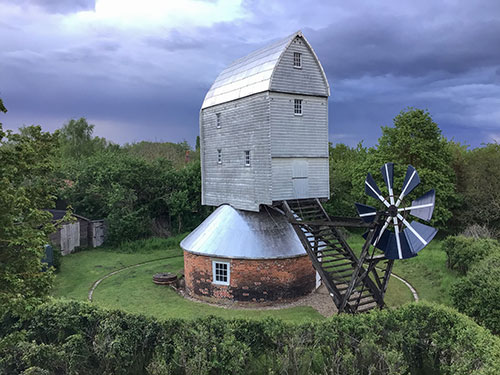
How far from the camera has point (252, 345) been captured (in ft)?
32.4

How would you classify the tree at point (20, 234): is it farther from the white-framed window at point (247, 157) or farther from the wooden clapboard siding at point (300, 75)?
the wooden clapboard siding at point (300, 75)

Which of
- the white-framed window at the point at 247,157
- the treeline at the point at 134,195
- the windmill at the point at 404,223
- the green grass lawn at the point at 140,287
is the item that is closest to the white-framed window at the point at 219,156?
the white-framed window at the point at 247,157

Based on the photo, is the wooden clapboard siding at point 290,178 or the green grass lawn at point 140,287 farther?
the wooden clapboard siding at point 290,178

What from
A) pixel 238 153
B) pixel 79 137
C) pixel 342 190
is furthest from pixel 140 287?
pixel 79 137

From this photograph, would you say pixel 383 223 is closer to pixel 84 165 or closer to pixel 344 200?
pixel 344 200

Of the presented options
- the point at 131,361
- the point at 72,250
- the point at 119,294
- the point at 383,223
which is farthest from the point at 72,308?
the point at 72,250

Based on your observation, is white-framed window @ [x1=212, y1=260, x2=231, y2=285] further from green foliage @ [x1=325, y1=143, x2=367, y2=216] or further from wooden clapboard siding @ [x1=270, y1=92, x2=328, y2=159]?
green foliage @ [x1=325, y1=143, x2=367, y2=216]

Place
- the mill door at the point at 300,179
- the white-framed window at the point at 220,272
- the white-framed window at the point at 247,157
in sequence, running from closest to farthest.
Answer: the mill door at the point at 300,179, the white-framed window at the point at 220,272, the white-framed window at the point at 247,157

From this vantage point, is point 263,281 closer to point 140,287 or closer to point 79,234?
point 140,287

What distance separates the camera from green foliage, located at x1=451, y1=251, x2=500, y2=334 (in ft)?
38.8

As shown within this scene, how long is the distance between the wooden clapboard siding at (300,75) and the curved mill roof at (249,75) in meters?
0.15

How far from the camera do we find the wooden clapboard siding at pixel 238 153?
1612 cm

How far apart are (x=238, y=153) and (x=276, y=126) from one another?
2730 mm

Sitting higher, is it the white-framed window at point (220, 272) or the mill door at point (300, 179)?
the mill door at point (300, 179)
